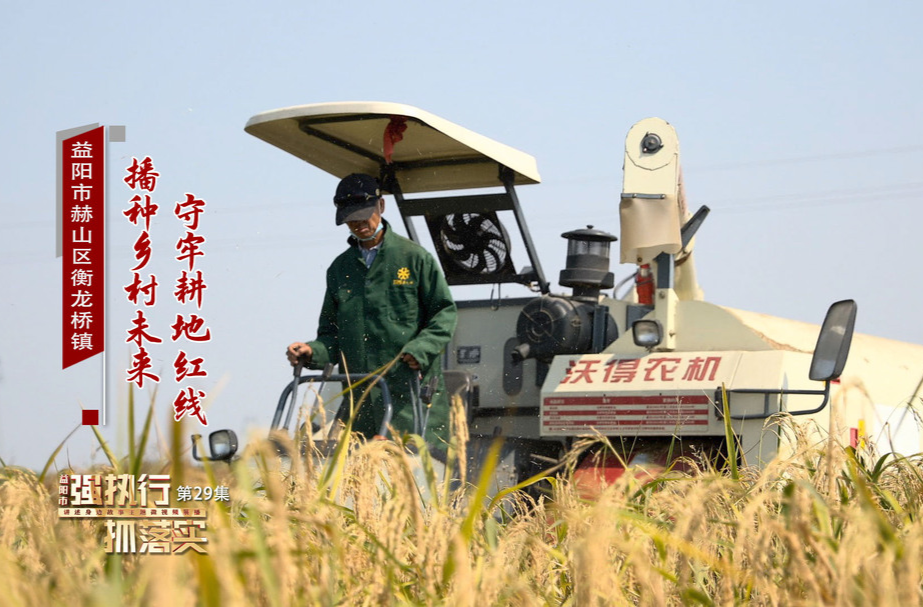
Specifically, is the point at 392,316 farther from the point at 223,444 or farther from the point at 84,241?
the point at 84,241

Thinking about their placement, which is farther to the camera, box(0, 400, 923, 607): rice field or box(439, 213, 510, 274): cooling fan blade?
box(439, 213, 510, 274): cooling fan blade

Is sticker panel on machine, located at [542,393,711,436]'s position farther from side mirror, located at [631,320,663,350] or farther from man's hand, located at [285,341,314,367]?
man's hand, located at [285,341,314,367]

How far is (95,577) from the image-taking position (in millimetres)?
2150

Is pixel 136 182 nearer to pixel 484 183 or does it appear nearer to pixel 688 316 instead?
pixel 484 183

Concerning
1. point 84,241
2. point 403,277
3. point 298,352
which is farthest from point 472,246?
point 84,241

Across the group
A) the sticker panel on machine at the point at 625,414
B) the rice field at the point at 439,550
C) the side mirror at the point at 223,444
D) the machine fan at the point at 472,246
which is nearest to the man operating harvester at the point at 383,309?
the side mirror at the point at 223,444

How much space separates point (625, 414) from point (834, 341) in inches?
42.1

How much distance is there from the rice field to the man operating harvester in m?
1.91

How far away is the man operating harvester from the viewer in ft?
15.8

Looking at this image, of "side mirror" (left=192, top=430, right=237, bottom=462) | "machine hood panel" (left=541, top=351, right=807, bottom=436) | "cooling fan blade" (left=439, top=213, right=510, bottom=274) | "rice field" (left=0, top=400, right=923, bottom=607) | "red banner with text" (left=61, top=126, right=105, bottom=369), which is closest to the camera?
"rice field" (left=0, top=400, right=923, bottom=607)

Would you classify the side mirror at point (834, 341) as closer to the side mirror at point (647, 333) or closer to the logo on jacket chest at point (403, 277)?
the side mirror at point (647, 333)

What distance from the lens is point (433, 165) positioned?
6.30 metres

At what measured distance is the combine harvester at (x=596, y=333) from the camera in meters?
5.36

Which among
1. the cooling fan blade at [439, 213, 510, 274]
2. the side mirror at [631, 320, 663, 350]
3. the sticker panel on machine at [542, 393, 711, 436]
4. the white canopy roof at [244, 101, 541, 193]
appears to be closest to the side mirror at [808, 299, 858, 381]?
the sticker panel on machine at [542, 393, 711, 436]
